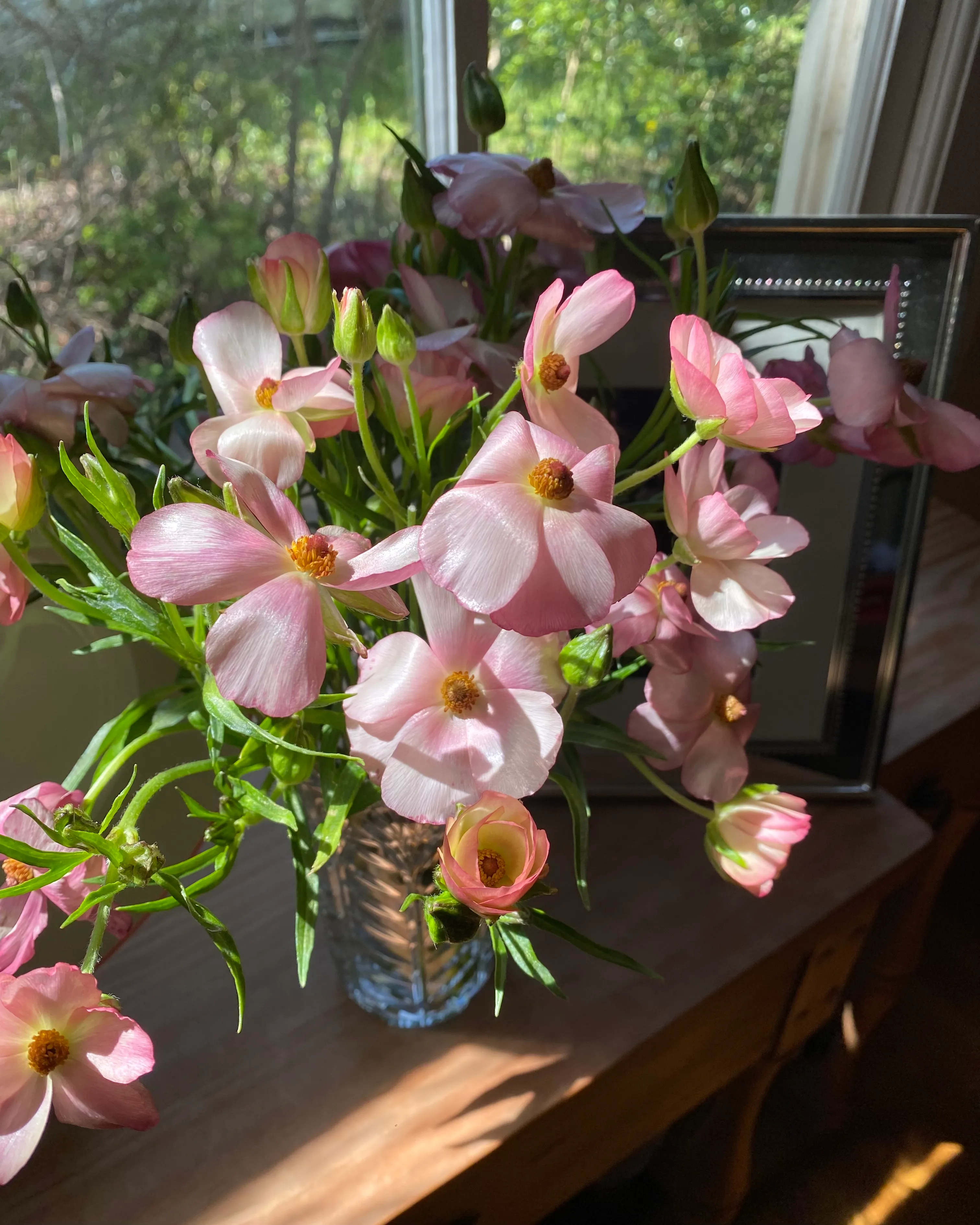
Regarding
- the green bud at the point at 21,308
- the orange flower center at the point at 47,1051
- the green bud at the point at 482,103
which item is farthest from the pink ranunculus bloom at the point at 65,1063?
the green bud at the point at 482,103

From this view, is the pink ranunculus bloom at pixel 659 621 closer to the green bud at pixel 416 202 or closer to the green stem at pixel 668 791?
the green stem at pixel 668 791

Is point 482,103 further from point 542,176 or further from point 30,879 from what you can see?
point 30,879

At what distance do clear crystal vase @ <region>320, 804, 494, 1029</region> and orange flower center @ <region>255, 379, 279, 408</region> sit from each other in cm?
21

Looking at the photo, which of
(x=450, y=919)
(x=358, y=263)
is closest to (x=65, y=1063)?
(x=450, y=919)

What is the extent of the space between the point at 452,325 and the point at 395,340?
119mm

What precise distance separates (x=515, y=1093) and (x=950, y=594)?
719 mm

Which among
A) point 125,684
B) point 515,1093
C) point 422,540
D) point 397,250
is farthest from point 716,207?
point 515,1093

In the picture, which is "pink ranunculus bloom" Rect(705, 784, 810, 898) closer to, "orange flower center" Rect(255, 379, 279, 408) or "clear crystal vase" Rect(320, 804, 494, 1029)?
"clear crystal vase" Rect(320, 804, 494, 1029)

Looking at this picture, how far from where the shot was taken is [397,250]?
493 mm

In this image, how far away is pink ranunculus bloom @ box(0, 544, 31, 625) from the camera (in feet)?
1.13

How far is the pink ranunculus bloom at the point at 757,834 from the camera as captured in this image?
0.43 meters

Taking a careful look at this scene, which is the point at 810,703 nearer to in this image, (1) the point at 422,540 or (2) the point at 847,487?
(2) the point at 847,487

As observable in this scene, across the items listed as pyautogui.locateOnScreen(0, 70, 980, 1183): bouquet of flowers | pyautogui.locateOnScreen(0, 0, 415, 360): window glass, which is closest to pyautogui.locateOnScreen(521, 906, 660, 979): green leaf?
pyautogui.locateOnScreen(0, 70, 980, 1183): bouquet of flowers

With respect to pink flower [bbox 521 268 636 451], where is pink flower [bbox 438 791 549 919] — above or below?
below
